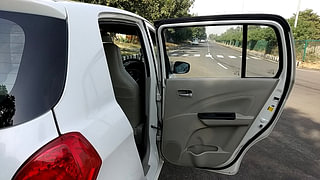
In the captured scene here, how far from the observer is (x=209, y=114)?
2254 mm

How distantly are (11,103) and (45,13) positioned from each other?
409 mm

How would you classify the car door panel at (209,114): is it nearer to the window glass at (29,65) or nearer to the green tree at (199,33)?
the green tree at (199,33)

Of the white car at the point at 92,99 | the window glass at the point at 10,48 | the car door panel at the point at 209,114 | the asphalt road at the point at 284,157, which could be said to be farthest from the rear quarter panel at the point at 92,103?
the asphalt road at the point at 284,157

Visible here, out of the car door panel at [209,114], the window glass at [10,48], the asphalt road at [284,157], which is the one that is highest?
the window glass at [10,48]

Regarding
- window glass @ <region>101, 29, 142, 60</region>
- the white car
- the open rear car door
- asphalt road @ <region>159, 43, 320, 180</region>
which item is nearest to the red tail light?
the white car

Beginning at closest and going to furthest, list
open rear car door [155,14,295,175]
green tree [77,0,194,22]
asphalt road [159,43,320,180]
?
1. open rear car door [155,14,295,175]
2. asphalt road [159,43,320,180]
3. green tree [77,0,194,22]

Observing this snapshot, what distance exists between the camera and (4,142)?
85 centimetres

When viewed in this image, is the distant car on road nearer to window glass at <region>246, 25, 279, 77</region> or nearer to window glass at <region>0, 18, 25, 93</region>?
window glass at <region>246, 25, 279, 77</region>

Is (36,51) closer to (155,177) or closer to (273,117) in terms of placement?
(155,177)

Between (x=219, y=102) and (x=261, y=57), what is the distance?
852 millimetres

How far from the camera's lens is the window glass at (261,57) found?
2256 mm

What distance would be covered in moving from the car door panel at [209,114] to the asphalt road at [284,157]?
2.45 feet

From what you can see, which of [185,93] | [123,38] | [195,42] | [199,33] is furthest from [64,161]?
[123,38]

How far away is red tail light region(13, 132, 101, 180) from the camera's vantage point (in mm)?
869
